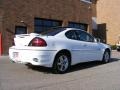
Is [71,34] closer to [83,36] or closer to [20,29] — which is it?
[83,36]

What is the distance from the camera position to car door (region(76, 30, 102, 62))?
40.6 feet

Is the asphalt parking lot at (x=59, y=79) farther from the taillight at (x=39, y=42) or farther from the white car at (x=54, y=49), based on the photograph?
the taillight at (x=39, y=42)

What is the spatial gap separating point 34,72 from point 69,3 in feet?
49.1

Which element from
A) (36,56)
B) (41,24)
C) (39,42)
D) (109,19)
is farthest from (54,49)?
(109,19)

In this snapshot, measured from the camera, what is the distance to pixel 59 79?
995 centimetres

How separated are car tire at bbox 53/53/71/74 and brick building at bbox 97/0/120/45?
2495 cm

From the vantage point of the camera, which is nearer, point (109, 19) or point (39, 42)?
point (39, 42)

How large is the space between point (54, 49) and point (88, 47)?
94.1 inches

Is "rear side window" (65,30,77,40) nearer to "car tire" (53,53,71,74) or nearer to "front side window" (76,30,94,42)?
"front side window" (76,30,94,42)

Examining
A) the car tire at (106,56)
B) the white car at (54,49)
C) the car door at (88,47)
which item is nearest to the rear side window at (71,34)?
the white car at (54,49)

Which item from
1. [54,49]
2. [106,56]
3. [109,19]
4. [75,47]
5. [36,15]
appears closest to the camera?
[54,49]

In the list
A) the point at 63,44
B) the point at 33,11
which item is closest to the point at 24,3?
the point at 33,11

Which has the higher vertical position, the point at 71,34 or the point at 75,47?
the point at 71,34

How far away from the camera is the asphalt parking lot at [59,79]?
8750 mm
